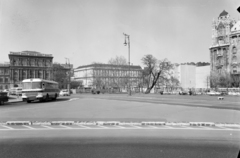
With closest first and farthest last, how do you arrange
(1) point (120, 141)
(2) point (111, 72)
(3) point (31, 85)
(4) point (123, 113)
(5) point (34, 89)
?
(1) point (120, 141) < (4) point (123, 113) < (3) point (31, 85) < (5) point (34, 89) < (2) point (111, 72)

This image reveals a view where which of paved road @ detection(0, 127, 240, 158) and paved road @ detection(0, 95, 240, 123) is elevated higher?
paved road @ detection(0, 95, 240, 123)

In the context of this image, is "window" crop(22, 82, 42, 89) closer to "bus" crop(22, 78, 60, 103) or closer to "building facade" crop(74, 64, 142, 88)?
"bus" crop(22, 78, 60, 103)

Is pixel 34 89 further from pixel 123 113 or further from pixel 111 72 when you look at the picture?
pixel 111 72

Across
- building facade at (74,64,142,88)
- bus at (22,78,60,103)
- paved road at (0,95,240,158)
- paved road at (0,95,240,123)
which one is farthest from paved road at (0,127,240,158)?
building facade at (74,64,142,88)

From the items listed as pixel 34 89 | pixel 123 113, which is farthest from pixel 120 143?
pixel 34 89

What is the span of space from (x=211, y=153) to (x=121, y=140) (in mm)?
2328

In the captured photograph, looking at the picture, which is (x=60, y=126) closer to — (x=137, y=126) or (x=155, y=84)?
(x=137, y=126)

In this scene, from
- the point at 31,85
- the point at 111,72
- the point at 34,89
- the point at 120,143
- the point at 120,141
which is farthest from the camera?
the point at 111,72

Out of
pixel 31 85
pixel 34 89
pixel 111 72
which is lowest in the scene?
pixel 34 89

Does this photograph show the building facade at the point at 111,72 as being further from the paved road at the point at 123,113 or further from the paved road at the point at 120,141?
the paved road at the point at 120,141

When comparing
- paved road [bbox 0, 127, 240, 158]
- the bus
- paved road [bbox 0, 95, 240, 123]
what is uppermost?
the bus

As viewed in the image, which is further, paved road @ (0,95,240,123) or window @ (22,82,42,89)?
window @ (22,82,42,89)

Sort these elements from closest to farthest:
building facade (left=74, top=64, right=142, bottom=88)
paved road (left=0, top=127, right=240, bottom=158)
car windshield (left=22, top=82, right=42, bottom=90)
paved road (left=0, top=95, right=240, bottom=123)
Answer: paved road (left=0, top=127, right=240, bottom=158) < paved road (left=0, top=95, right=240, bottom=123) < car windshield (left=22, top=82, right=42, bottom=90) < building facade (left=74, top=64, right=142, bottom=88)

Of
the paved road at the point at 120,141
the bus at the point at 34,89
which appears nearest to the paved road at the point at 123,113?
the paved road at the point at 120,141
